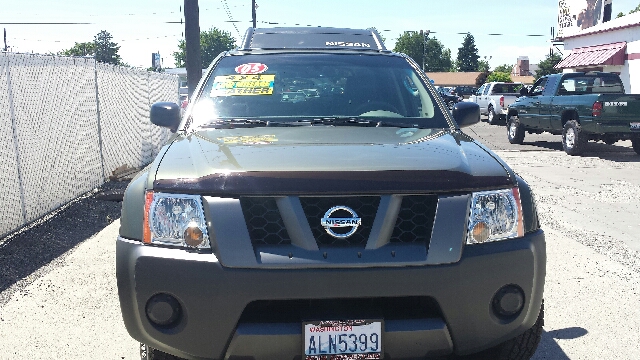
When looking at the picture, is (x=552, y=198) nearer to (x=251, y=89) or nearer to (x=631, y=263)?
(x=631, y=263)

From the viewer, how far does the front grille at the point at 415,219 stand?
2.67 m

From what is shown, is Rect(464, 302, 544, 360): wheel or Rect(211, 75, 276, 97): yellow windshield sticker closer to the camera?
Rect(464, 302, 544, 360): wheel

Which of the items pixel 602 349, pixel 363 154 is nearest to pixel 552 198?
pixel 602 349

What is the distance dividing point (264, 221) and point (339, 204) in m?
0.30

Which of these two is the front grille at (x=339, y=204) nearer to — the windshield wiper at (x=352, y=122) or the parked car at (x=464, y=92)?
the windshield wiper at (x=352, y=122)

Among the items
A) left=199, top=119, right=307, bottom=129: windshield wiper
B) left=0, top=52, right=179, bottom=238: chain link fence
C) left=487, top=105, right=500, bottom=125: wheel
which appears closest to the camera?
left=199, top=119, right=307, bottom=129: windshield wiper

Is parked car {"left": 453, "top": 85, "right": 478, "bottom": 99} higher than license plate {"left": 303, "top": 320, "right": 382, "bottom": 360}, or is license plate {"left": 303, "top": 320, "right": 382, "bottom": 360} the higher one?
license plate {"left": 303, "top": 320, "right": 382, "bottom": 360}

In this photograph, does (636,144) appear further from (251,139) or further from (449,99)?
(449,99)

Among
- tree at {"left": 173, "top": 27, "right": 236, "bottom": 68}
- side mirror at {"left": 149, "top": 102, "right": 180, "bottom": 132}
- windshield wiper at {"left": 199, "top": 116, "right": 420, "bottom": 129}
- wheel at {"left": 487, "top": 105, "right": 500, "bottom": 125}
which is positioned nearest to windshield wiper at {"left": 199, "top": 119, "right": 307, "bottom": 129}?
windshield wiper at {"left": 199, "top": 116, "right": 420, "bottom": 129}

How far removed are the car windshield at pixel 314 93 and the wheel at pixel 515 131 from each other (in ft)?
46.7

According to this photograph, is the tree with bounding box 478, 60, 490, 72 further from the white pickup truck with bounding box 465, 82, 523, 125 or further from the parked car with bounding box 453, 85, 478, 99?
the white pickup truck with bounding box 465, 82, 523, 125

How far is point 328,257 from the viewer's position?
8.43 ft

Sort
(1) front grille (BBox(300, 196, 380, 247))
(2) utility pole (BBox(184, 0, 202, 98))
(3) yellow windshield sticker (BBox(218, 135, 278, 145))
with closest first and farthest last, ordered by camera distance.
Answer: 1. (1) front grille (BBox(300, 196, 380, 247))
2. (3) yellow windshield sticker (BBox(218, 135, 278, 145))
3. (2) utility pole (BBox(184, 0, 202, 98))

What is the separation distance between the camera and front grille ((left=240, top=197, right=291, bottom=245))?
8.63 feet
